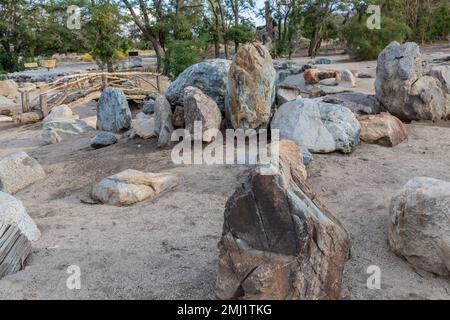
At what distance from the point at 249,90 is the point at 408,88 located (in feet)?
9.57

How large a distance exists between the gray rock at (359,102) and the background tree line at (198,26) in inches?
342

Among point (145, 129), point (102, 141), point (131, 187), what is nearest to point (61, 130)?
point (102, 141)

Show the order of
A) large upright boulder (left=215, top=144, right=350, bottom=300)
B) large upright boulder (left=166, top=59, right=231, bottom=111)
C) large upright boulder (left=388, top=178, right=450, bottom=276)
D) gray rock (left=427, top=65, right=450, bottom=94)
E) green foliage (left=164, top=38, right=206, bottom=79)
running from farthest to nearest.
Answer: green foliage (left=164, top=38, right=206, bottom=79)
gray rock (left=427, top=65, right=450, bottom=94)
large upright boulder (left=166, top=59, right=231, bottom=111)
large upright boulder (left=388, top=178, right=450, bottom=276)
large upright boulder (left=215, top=144, right=350, bottom=300)

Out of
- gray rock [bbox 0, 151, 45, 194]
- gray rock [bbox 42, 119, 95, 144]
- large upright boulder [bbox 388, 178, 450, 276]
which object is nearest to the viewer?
large upright boulder [bbox 388, 178, 450, 276]

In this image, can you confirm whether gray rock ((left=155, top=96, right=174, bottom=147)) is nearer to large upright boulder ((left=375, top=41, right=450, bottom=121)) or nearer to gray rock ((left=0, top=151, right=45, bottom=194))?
gray rock ((left=0, top=151, right=45, bottom=194))

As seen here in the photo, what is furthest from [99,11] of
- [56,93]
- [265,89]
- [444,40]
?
[444,40]

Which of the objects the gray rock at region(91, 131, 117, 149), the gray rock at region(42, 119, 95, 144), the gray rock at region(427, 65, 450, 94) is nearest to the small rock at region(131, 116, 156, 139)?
the gray rock at region(91, 131, 117, 149)

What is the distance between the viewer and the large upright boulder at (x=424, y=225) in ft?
11.0

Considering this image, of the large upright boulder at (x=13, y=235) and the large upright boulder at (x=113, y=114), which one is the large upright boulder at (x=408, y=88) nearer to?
the large upright boulder at (x=113, y=114)

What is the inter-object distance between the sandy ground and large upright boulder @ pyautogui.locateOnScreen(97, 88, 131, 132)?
5.80ft

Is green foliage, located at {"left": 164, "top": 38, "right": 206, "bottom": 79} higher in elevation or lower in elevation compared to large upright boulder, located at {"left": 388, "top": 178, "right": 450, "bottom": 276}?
higher

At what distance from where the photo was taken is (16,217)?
4.32 metres

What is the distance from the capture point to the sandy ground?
3391mm

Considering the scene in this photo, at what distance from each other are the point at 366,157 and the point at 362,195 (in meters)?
1.36
